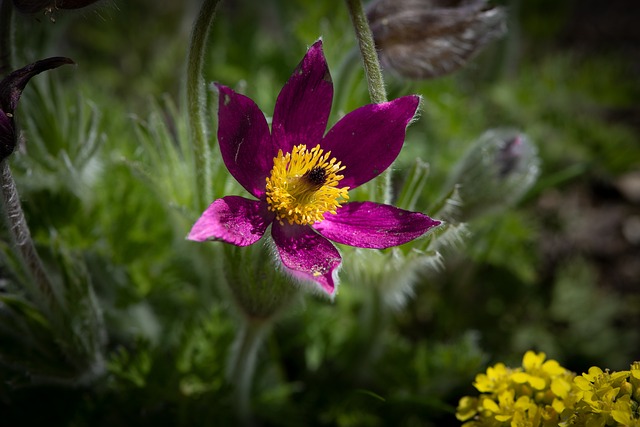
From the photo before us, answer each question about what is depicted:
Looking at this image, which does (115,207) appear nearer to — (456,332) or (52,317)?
(52,317)

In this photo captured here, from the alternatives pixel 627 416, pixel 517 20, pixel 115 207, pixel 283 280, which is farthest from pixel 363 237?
pixel 517 20

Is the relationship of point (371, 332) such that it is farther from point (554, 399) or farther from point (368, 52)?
point (368, 52)

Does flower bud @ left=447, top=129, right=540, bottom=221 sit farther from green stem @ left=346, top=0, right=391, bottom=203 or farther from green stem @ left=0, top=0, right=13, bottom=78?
green stem @ left=0, top=0, right=13, bottom=78

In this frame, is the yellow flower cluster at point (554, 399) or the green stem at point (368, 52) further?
the green stem at point (368, 52)

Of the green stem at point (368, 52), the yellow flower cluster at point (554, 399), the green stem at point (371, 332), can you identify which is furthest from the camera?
the green stem at point (371, 332)

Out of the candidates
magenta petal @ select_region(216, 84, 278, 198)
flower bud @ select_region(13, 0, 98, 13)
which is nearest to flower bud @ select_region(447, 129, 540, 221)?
magenta petal @ select_region(216, 84, 278, 198)

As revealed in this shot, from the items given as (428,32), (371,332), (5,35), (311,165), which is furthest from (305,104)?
(371,332)

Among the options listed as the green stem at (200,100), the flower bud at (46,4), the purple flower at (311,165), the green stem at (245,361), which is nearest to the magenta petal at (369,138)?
the purple flower at (311,165)

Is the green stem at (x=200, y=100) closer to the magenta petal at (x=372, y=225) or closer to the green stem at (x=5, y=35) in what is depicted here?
the magenta petal at (x=372, y=225)
